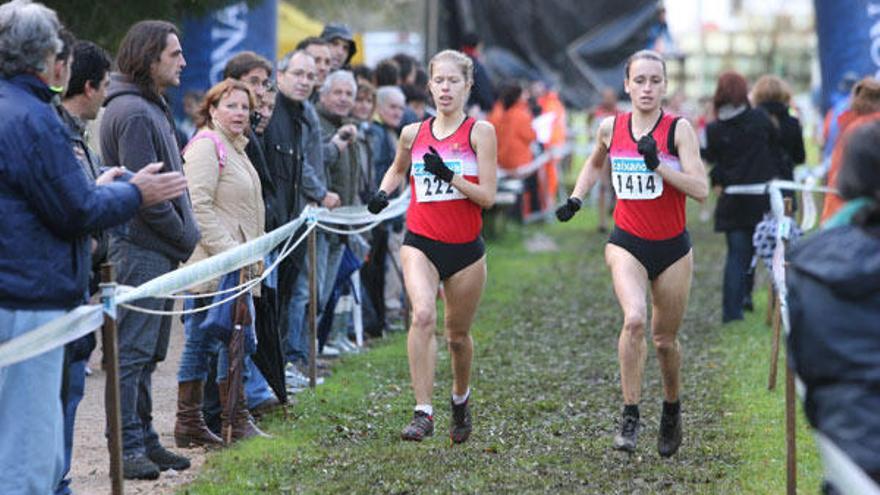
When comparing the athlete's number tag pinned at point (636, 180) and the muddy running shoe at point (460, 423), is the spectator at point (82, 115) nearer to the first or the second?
the muddy running shoe at point (460, 423)

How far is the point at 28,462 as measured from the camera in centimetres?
628

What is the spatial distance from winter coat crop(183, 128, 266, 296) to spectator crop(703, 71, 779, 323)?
665 cm

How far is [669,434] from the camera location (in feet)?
29.9

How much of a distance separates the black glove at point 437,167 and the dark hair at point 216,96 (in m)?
1.14

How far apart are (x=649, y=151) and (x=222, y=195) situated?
2.38 metres

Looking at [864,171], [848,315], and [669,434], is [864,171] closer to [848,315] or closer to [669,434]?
[848,315]

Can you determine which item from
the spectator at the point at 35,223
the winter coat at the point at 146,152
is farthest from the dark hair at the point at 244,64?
the spectator at the point at 35,223

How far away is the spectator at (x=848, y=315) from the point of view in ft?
15.3

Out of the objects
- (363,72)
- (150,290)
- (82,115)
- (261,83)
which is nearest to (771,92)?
(363,72)

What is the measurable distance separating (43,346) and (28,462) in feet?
1.54

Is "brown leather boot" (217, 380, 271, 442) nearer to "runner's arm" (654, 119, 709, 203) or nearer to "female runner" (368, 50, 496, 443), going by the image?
"female runner" (368, 50, 496, 443)

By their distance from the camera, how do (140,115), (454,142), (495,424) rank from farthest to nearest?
(495,424), (454,142), (140,115)

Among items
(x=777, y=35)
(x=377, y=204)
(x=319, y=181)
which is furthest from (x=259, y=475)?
(x=777, y=35)

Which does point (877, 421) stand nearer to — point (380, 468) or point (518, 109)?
point (380, 468)
